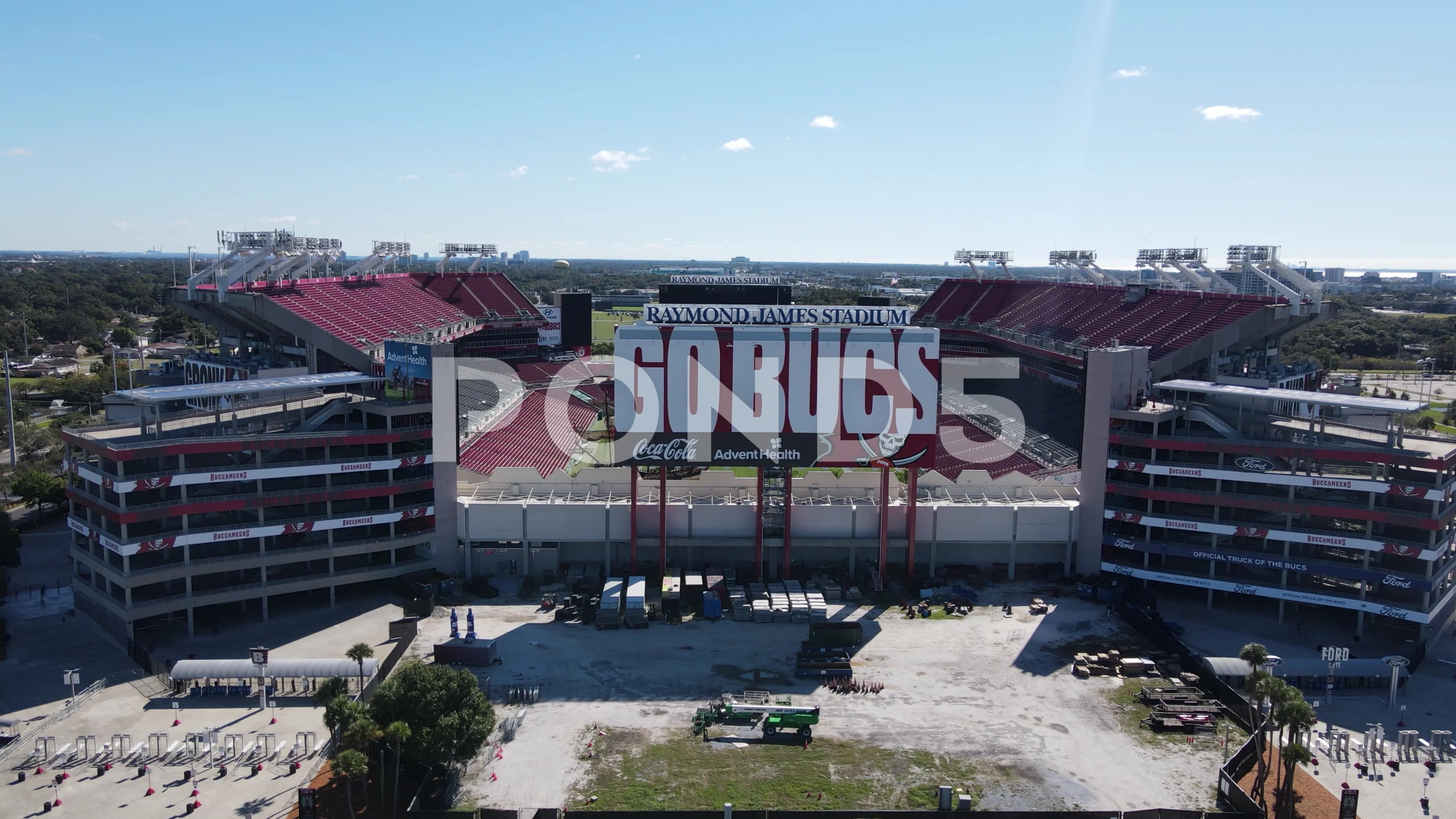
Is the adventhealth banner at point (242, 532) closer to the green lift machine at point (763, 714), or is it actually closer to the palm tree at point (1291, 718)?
the green lift machine at point (763, 714)

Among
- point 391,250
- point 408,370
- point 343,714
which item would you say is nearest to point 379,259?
point 391,250

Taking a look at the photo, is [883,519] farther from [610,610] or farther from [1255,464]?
[1255,464]

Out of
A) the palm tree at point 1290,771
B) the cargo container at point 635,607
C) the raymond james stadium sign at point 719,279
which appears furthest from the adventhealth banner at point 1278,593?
the raymond james stadium sign at point 719,279

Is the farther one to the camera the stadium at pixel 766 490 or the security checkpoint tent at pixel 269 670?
the stadium at pixel 766 490

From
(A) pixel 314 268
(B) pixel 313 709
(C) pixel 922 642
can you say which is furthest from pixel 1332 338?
(B) pixel 313 709

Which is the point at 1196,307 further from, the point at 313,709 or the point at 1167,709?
the point at 313,709
